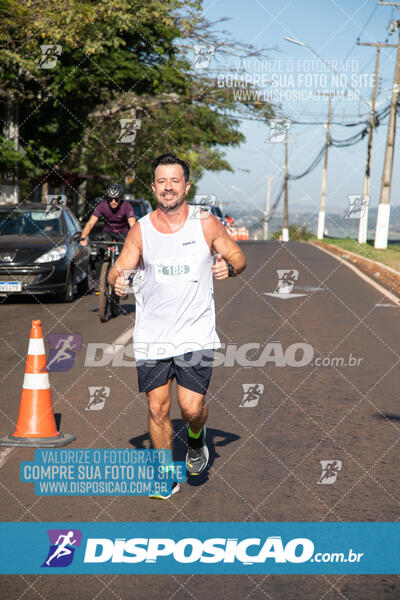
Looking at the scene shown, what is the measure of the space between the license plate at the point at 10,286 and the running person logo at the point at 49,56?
36.1ft

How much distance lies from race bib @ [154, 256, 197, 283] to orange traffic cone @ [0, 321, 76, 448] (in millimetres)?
1664

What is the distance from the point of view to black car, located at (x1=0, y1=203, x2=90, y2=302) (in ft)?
47.3

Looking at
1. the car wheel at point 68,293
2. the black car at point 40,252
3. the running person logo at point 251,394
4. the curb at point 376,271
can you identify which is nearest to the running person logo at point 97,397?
the running person logo at point 251,394

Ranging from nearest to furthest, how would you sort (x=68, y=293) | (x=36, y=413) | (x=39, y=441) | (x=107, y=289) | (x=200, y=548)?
(x=200, y=548), (x=39, y=441), (x=36, y=413), (x=107, y=289), (x=68, y=293)

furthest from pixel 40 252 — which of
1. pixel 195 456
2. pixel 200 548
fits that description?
pixel 200 548

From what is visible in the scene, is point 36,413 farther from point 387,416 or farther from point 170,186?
point 387,416

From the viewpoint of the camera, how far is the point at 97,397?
771 cm

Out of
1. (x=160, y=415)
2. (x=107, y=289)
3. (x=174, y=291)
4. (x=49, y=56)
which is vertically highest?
(x=49, y=56)

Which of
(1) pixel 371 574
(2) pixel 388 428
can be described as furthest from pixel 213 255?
(2) pixel 388 428

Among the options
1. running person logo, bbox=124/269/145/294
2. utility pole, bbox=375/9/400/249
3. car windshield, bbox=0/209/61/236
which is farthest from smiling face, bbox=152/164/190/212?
utility pole, bbox=375/9/400/249

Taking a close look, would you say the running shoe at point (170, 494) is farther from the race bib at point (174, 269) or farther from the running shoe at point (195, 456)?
the race bib at point (174, 269)

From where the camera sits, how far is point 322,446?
6203 mm

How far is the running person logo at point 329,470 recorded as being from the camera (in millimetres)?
5438

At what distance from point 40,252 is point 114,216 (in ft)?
8.07
